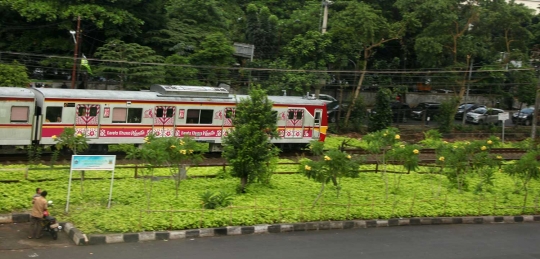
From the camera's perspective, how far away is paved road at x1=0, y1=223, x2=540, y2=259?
34.3ft

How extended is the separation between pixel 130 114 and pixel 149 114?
706 millimetres

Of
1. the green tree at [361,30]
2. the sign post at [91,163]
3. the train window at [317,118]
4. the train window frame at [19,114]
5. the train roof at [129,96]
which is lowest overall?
the sign post at [91,163]

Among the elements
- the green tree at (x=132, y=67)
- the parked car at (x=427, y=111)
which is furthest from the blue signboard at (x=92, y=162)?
the parked car at (x=427, y=111)

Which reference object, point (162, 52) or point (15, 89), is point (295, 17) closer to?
point (162, 52)

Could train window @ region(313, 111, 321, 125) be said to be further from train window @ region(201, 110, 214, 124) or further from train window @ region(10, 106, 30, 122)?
train window @ region(10, 106, 30, 122)

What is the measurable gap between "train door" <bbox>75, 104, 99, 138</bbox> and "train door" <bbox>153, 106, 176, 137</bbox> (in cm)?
221

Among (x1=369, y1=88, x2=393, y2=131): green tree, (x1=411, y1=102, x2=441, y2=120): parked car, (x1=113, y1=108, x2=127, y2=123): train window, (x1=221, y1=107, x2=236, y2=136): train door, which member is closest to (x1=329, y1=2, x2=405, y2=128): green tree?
(x1=369, y1=88, x2=393, y2=131): green tree

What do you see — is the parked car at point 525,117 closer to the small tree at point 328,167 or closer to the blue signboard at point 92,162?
the small tree at point 328,167

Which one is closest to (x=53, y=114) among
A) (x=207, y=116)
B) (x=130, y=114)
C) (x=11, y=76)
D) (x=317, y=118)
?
(x=130, y=114)

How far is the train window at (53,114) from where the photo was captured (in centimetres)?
1933

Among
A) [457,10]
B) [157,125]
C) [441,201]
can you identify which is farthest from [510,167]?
[457,10]

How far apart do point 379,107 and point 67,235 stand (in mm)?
24660

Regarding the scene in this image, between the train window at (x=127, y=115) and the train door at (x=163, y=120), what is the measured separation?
2.16 ft

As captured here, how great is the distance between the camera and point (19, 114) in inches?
743
